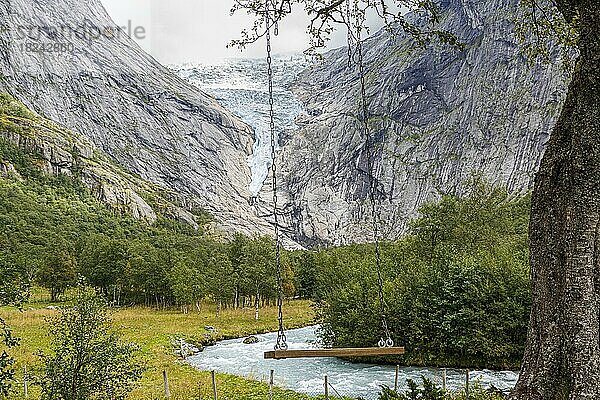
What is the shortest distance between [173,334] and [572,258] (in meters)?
31.2

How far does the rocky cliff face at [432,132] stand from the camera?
4956 inches

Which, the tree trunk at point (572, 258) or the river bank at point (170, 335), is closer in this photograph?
the tree trunk at point (572, 258)

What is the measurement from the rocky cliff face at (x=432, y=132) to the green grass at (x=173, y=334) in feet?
255

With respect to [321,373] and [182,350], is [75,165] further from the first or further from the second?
[321,373]

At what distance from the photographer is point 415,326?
27266 millimetres

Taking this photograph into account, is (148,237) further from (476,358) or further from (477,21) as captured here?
(477,21)

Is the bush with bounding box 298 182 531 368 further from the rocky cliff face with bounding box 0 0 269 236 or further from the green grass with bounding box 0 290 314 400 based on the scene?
the rocky cliff face with bounding box 0 0 269 236

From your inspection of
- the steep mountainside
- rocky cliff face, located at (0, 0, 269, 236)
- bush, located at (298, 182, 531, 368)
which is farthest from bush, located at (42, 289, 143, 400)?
rocky cliff face, located at (0, 0, 269, 236)

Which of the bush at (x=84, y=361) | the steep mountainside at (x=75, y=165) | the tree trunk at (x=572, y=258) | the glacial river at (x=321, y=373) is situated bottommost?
the glacial river at (x=321, y=373)

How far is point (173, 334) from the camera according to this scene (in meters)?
34.4

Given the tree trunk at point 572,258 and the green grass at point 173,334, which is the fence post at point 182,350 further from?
the tree trunk at point 572,258

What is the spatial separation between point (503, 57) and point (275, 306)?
111289 millimetres

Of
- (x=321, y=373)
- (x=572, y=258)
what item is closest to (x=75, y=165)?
(x=321, y=373)

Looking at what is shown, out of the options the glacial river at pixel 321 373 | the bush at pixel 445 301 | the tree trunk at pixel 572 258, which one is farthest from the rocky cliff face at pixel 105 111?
the tree trunk at pixel 572 258
